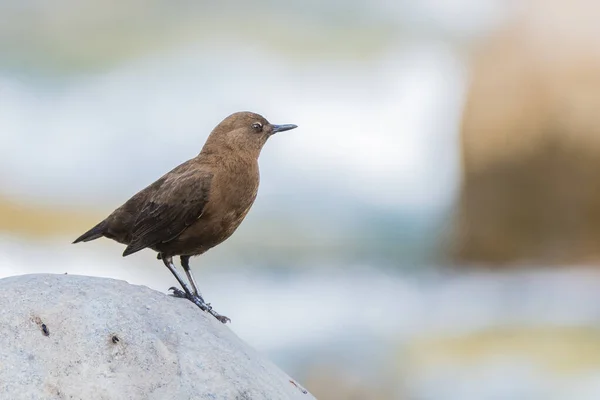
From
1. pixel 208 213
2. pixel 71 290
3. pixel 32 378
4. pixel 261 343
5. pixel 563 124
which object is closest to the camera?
pixel 32 378

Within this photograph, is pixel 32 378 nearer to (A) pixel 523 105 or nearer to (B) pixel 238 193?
(B) pixel 238 193

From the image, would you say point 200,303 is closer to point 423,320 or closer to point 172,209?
point 172,209

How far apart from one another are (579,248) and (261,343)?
371 centimetres

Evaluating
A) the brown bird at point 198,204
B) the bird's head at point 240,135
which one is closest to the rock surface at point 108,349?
the brown bird at point 198,204

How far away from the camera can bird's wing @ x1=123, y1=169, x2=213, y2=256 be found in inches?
145

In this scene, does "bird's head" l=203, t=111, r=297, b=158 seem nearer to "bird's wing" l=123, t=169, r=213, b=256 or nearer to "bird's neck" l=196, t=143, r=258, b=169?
"bird's neck" l=196, t=143, r=258, b=169

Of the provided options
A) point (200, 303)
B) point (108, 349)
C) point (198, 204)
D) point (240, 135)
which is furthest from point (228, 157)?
point (108, 349)

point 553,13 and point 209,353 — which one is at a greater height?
point 553,13

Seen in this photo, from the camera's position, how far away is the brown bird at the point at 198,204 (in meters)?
3.67

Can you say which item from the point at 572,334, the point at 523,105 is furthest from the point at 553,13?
the point at 572,334

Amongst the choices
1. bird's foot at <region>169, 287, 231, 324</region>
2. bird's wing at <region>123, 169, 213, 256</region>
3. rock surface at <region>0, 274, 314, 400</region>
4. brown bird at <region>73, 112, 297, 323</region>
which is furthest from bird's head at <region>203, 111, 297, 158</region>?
rock surface at <region>0, 274, 314, 400</region>

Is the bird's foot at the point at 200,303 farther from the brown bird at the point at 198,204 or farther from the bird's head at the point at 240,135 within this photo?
the bird's head at the point at 240,135

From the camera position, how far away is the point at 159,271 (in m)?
11.3

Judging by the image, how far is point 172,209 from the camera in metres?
3.70
